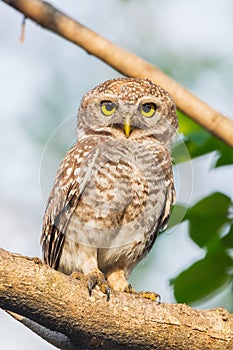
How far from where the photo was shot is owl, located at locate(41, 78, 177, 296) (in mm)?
4445

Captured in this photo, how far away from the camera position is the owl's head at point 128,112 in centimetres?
484

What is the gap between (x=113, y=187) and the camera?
14.5ft

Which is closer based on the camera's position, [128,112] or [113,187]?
[113,187]

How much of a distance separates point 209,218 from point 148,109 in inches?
56.1

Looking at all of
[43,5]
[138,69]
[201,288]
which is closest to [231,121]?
[138,69]

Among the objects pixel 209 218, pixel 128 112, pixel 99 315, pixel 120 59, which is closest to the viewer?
pixel 99 315

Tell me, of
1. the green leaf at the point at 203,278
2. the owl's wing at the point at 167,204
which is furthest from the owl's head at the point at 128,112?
the green leaf at the point at 203,278

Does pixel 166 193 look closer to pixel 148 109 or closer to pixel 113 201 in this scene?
pixel 113 201

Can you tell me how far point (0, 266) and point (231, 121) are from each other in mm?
1216

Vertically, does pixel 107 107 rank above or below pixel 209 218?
above

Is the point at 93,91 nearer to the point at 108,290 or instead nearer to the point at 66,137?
the point at 66,137

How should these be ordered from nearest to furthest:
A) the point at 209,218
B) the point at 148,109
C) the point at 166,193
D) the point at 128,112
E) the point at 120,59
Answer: the point at 120,59
the point at 209,218
the point at 166,193
the point at 128,112
the point at 148,109

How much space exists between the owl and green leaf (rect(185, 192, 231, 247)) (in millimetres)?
670

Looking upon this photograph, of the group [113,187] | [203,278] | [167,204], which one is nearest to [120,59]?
[113,187]
